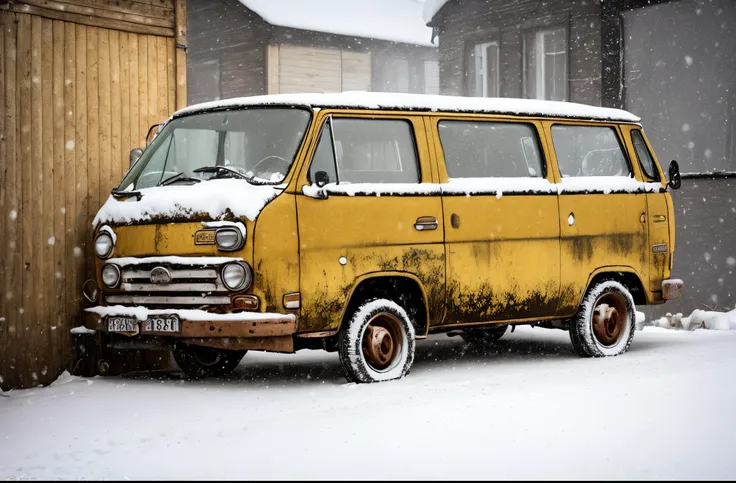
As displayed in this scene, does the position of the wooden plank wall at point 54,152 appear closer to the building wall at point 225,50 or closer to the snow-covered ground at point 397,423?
the snow-covered ground at point 397,423

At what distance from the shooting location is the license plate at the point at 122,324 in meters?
8.88

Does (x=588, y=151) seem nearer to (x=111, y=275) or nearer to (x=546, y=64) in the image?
(x=111, y=275)

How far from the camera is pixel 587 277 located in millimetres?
10508

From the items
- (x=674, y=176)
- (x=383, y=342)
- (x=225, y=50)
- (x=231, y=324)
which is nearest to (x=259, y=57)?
(x=225, y=50)

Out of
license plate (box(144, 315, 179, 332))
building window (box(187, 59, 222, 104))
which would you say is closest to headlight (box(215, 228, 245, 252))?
license plate (box(144, 315, 179, 332))

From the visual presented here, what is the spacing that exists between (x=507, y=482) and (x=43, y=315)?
17.4 feet

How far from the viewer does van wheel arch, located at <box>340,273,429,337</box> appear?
9125mm

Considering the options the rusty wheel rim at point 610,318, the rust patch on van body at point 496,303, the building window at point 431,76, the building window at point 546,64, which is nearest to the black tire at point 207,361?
the rust patch on van body at point 496,303

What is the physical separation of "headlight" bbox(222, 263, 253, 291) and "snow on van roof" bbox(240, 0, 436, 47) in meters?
18.6

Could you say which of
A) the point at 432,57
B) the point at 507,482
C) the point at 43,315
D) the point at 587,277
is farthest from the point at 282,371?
the point at 432,57

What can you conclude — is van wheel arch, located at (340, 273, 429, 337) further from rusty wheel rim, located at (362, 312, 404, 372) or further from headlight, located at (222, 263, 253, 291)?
headlight, located at (222, 263, 253, 291)

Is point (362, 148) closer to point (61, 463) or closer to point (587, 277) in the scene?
point (587, 277)

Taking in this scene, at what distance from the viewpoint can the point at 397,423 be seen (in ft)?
23.3

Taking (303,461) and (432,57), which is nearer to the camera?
(303,461)
